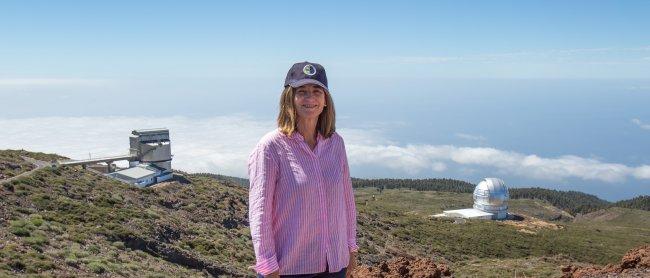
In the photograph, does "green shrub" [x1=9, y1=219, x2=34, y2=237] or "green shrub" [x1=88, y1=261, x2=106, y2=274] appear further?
"green shrub" [x1=9, y1=219, x2=34, y2=237]

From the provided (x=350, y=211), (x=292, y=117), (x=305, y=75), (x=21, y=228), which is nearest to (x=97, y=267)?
(x=21, y=228)

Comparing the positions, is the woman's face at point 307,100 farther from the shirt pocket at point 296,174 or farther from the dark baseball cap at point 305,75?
the shirt pocket at point 296,174

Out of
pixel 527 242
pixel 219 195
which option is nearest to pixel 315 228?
pixel 219 195

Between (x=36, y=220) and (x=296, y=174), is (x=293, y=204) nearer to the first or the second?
(x=296, y=174)

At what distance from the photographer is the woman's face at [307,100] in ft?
10.1

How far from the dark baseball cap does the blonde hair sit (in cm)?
6

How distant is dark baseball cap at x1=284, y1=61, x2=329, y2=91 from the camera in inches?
120

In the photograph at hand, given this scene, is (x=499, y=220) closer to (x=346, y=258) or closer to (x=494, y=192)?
(x=494, y=192)

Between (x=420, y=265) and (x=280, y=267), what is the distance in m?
8.62

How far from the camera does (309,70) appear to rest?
10.1 ft

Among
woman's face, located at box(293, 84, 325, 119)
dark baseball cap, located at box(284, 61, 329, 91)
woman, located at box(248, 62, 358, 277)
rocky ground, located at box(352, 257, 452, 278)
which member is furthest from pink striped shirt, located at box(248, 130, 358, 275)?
rocky ground, located at box(352, 257, 452, 278)

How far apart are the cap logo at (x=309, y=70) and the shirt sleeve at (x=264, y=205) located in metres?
0.51

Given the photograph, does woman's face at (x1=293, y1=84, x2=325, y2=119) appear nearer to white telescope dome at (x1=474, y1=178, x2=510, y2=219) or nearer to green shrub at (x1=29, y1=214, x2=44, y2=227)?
green shrub at (x1=29, y1=214, x2=44, y2=227)

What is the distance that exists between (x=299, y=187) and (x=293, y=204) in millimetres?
115
